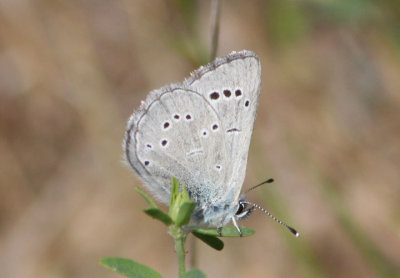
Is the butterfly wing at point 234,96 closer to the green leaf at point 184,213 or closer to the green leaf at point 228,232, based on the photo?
the green leaf at point 228,232

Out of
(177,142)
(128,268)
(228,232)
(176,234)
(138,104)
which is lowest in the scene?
(128,268)

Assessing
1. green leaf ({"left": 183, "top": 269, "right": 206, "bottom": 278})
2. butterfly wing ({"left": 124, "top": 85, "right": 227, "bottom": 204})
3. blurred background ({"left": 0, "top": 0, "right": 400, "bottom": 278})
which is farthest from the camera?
blurred background ({"left": 0, "top": 0, "right": 400, "bottom": 278})

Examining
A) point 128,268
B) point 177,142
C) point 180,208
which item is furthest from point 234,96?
point 128,268

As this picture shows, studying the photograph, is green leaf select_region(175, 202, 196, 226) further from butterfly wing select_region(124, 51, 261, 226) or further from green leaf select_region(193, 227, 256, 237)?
butterfly wing select_region(124, 51, 261, 226)

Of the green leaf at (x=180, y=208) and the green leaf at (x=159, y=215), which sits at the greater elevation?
the green leaf at (x=180, y=208)

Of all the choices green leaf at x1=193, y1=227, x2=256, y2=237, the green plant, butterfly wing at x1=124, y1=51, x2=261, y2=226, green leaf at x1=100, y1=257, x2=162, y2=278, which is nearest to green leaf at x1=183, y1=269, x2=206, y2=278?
the green plant

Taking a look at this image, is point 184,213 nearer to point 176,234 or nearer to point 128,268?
point 176,234

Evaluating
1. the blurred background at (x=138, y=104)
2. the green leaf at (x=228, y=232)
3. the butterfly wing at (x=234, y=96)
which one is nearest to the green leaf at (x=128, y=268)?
the green leaf at (x=228, y=232)
